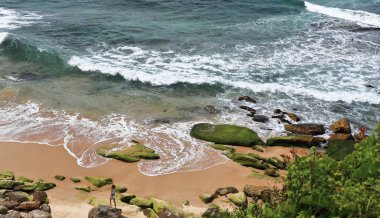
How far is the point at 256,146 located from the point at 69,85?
1302cm

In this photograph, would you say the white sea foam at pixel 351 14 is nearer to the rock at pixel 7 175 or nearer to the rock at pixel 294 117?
the rock at pixel 294 117

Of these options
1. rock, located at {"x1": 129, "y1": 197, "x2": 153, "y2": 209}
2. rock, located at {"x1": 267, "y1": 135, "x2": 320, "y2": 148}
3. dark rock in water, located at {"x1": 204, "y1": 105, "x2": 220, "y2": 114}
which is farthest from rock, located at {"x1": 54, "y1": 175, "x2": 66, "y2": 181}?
rock, located at {"x1": 267, "y1": 135, "x2": 320, "y2": 148}

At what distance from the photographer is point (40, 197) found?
1487 centimetres

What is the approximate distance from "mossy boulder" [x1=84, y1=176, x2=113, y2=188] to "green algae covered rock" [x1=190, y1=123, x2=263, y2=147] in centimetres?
521

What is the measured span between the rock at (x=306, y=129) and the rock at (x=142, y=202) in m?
9.14

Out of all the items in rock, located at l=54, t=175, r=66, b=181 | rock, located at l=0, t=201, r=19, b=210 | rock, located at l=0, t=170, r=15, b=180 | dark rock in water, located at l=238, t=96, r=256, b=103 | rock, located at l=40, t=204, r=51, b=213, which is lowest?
rock, located at l=54, t=175, r=66, b=181

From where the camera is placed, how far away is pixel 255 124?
21.6 meters

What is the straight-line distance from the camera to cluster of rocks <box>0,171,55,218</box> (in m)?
13.9

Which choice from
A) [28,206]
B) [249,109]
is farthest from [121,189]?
[249,109]

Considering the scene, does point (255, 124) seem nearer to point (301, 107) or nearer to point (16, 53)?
point (301, 107)

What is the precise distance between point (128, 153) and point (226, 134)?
490cm

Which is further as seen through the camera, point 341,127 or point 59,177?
point 341,127

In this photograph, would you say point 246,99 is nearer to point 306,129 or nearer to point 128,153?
point 306,129

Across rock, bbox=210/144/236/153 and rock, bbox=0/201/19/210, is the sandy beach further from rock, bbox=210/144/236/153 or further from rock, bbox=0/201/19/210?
rock, bbox=0/201/19/210
